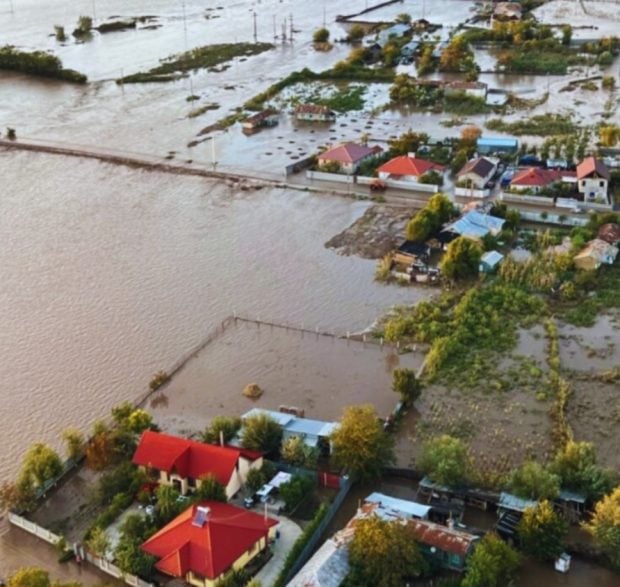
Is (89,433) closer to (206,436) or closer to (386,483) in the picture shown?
(206,436)

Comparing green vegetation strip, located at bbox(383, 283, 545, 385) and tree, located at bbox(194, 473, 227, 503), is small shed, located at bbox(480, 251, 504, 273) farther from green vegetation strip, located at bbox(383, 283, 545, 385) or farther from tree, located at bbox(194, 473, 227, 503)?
tree, located at bbox(194, 473, 227, 503)

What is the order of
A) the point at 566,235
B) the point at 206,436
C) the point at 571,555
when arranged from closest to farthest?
the point at 571,555 → the point at 206,436 → the point at 566,235

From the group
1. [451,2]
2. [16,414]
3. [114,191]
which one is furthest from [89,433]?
[451,2]

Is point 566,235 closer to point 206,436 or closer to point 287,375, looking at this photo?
point 287,375

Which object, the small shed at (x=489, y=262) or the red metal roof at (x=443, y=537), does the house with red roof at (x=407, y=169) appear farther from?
the red metal roof at (x=443, y=537)

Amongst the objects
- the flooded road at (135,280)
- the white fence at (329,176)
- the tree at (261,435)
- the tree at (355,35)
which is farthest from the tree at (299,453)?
the tree at (355,35)

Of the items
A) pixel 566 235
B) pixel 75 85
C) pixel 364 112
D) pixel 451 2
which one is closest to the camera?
pixel 566 235

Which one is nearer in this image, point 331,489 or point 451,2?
point 331,489
